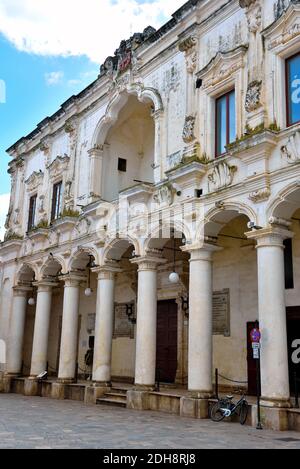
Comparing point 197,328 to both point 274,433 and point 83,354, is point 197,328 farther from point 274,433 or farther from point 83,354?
point 83,354

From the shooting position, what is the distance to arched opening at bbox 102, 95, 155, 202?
65.5ft

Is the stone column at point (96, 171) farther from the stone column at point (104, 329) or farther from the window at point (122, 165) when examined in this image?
the stone column at point (104, 329)

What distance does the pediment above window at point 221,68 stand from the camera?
45.2 ft

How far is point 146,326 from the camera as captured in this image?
15.4 metres

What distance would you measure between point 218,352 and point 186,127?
726 cm

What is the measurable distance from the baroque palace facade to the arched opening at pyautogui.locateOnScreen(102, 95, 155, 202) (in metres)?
0.06

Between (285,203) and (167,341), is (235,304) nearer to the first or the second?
(167,341)

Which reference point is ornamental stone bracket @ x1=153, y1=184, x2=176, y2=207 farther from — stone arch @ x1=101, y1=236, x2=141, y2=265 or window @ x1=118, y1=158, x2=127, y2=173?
window @ x1=118, y1=158, x2=127, y2=173

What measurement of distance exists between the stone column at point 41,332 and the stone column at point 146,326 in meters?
6.99

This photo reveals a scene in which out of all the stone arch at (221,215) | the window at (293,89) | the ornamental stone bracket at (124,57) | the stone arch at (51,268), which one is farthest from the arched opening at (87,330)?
the window at (293,89)

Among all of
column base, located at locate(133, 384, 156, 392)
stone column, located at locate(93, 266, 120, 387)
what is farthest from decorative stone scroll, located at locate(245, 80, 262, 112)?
column base, located at locate(133, 384, 156, 392)

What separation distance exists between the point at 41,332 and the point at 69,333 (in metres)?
2.53

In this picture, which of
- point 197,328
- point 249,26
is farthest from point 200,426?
point 249,26

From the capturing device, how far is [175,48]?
16531 millimetres
